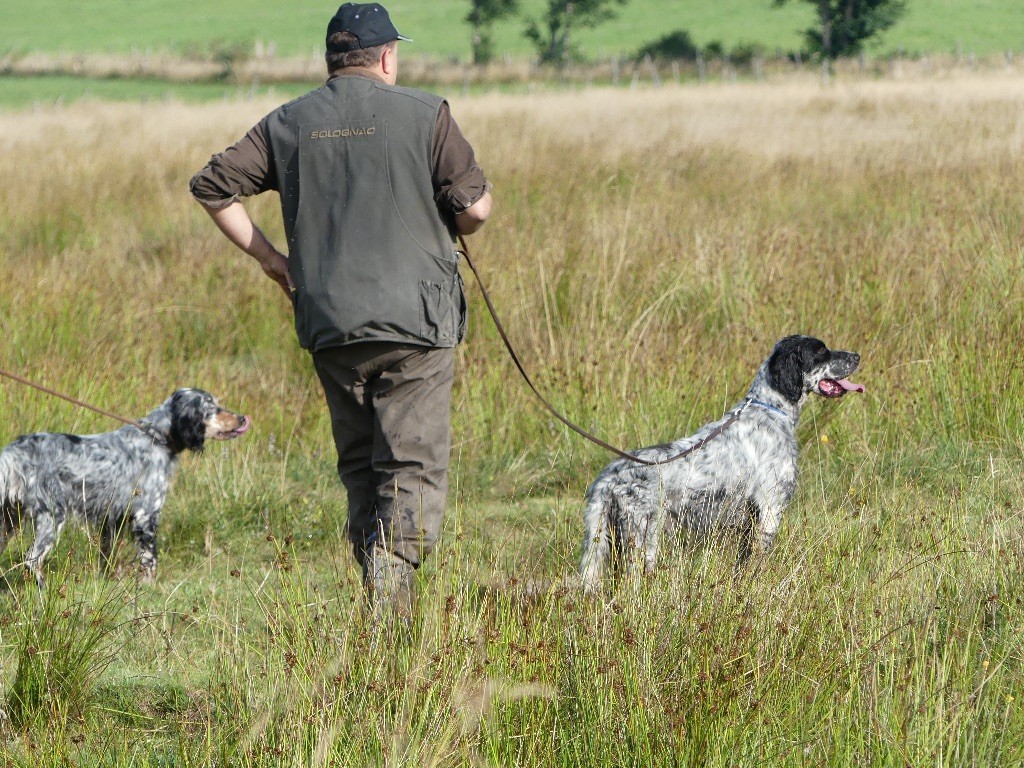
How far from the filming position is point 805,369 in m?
4.79

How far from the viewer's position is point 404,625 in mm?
3238

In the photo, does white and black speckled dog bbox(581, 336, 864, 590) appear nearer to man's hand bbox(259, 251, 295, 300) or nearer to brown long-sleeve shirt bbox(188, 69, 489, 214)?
brown long-sleeve shirt bbox(188, 69, 489, 214)

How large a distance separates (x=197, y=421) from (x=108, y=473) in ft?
1.43

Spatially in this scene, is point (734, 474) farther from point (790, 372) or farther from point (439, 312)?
point (439, 312)

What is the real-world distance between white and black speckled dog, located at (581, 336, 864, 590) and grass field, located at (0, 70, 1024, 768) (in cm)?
17

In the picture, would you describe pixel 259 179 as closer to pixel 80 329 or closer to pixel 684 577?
pixel 684 577

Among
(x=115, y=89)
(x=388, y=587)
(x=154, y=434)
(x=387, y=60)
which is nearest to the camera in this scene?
(x=388, y=587)

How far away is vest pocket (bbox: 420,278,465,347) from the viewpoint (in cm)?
386

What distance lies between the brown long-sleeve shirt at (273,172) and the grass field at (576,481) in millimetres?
1004

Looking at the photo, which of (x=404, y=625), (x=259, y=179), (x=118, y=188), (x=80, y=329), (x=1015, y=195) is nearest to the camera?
(x=404, y=625)

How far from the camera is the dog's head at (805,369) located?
479 cm

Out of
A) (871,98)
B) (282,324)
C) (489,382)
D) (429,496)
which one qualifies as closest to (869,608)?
(429,496)

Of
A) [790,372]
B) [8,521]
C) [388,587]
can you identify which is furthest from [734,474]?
[8,521]

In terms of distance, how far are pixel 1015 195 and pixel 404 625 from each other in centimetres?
704
